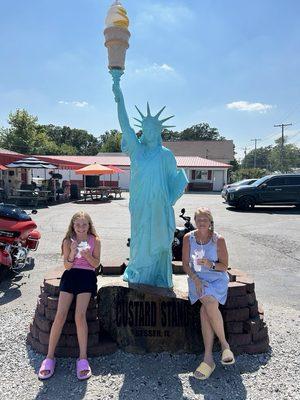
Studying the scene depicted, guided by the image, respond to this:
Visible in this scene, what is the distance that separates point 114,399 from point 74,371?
563 mm

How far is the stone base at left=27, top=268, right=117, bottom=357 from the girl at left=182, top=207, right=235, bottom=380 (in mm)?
997

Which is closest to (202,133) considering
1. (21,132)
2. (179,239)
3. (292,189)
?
(21,132)

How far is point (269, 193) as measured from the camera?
16.7 meters

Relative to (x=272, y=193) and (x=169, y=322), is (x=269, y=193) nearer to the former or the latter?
(x=272, y=193)

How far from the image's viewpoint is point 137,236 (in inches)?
145

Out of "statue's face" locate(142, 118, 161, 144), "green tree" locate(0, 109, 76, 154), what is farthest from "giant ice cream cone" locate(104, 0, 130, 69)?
"green tree" locate(0, 109, 76, 154)

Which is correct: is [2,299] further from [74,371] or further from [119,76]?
[119,76]

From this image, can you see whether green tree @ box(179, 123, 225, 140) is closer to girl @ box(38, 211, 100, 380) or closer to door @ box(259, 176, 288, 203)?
door @ box(259, 176, 288, 203)

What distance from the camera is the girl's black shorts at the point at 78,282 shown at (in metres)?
3.25

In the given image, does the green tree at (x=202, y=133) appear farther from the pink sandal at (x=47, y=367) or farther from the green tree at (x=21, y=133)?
the pink sandal at (x=47, y=367)

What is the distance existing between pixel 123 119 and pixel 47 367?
2505 mm

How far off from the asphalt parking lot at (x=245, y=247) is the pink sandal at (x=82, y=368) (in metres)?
1.76

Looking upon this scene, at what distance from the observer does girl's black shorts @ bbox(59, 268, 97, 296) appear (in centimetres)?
325

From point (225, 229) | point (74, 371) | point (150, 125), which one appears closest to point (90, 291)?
point (74, 371)
